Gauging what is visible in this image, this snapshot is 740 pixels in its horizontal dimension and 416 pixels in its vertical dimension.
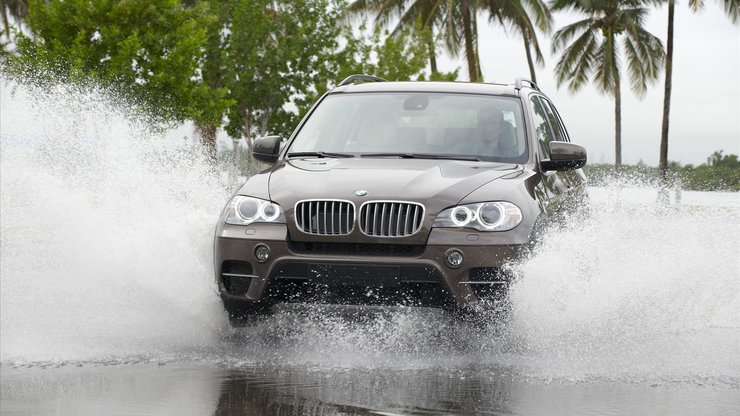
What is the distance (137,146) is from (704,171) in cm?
4530

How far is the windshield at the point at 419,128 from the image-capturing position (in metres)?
7.61

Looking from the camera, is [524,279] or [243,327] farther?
[243,327]

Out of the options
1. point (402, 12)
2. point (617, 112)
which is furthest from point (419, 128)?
point (617, 112)

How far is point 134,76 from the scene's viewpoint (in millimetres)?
27234

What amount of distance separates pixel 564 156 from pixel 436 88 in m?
1.24

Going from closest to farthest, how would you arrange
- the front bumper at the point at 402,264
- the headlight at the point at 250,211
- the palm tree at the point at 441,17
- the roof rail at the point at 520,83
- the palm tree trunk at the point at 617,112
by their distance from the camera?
the front bumper at the point at 402,264 < the headlight at the point at 250,211 < the roof rail at the point at 520,83 < the palm tree at the point at 441,17 < the palm tree trunk at the point at 617,112

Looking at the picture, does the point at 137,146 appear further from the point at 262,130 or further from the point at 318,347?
the point at 262,130

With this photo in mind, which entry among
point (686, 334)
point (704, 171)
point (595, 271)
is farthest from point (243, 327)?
point (704, 171)

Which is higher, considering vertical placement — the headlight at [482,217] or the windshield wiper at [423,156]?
the windshield wiper at [423,156]

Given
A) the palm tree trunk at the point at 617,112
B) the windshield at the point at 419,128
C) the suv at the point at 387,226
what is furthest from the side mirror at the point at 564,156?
the palm tree trunk at the point at 617,112

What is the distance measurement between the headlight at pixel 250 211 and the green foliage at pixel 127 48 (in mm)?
20001

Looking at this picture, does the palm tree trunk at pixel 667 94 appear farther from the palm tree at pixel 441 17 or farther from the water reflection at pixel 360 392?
the water reflection at pixel 360 392

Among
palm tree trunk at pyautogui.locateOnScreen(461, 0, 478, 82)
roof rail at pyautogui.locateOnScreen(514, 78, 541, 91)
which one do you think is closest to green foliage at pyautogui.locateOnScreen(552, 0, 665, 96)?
palm tree trunk at pyautogui.locateOnScreen(461, 0, 478, 82)

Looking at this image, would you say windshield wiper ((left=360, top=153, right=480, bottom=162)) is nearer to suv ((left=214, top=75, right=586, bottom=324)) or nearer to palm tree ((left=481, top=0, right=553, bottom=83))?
suv ((left=214, top=75, right=586, bottom=324))
